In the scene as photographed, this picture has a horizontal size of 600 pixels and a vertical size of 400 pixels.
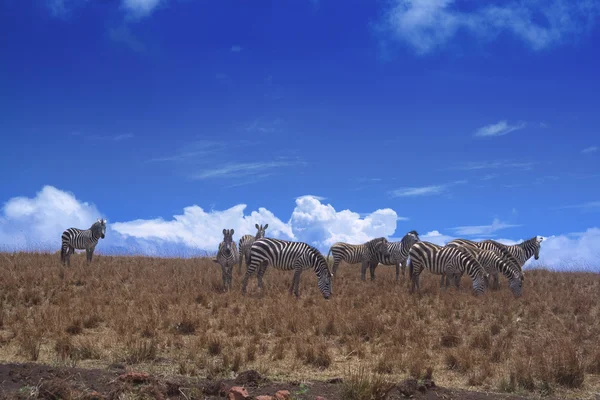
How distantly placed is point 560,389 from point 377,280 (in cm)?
1539

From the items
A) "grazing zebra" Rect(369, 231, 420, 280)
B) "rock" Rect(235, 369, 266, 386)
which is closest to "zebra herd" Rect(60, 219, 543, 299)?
"grazing zebra" Rect(369, 231, 420, 280)

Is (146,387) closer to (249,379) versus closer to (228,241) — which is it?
(249,379)

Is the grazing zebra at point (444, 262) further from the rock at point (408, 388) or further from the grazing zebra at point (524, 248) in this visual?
the rock at point (408, 388)

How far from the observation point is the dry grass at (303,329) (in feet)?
37.0

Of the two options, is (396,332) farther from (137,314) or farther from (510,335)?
(137,314)

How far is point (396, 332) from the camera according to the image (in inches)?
570

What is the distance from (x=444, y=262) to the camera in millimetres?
21641

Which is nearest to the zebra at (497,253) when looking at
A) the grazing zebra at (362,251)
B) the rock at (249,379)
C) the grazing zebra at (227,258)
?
the grazing zebra at (362,251)

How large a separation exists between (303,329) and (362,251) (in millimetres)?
12956

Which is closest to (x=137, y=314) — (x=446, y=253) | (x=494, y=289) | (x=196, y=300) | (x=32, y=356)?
(x=196, y=300)

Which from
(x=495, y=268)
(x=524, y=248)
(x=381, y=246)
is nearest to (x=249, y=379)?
(x=495, y=268)

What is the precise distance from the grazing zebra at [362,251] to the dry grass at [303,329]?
2.82 metres

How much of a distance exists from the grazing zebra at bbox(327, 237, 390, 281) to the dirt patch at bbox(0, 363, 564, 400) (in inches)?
677

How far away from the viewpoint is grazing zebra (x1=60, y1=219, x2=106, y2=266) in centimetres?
2723
